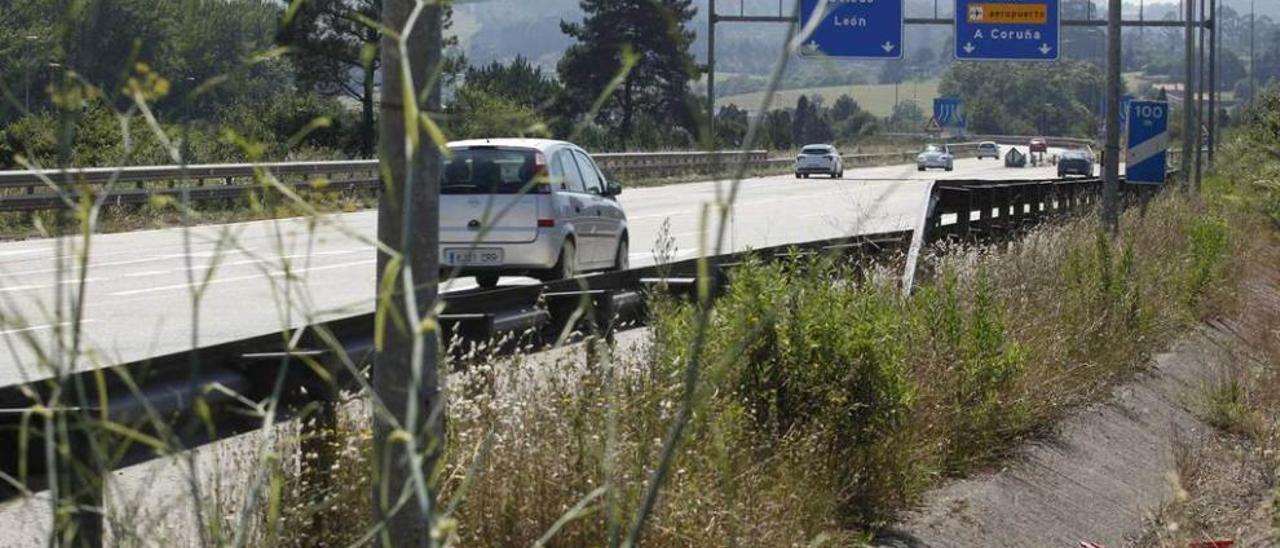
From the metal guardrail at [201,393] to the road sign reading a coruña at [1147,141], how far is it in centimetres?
1721

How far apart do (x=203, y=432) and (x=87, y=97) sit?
3.03 m

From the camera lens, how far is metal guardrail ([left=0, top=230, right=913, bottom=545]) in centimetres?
248

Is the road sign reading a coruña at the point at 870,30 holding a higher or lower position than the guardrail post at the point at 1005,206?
higher

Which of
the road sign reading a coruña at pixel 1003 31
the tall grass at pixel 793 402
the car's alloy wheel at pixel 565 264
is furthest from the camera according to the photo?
the road sign reading a coruña at pixel 1003 31

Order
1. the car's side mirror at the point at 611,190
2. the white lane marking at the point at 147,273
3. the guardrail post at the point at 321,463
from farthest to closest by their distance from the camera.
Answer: the white lane marking at the point at 147,273 < the car's side mirror at the point at 611,190 < the guardrail post at the point at 321,463

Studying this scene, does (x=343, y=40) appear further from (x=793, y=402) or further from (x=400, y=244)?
(x=400, y=244)

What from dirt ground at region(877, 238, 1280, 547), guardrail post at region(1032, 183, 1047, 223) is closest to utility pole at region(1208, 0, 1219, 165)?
guardrail post at region(1032, 183, 1047, 223)

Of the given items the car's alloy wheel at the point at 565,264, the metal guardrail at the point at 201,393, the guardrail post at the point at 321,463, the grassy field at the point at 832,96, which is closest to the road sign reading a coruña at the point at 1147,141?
the car's alloy wheel at the point at 565,264

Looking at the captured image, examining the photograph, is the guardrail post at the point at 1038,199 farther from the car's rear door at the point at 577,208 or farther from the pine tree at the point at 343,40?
the pine tree at the point at 343,40

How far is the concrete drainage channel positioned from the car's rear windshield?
5.48 meters

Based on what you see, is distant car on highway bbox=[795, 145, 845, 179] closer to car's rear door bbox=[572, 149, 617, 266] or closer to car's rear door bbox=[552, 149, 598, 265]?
car's rear door bbox=[572, 149, 617, 266]

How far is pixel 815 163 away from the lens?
6369cm

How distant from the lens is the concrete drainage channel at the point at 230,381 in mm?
2535

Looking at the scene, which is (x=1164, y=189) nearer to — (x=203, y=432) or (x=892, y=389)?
(x=892, y=389)
